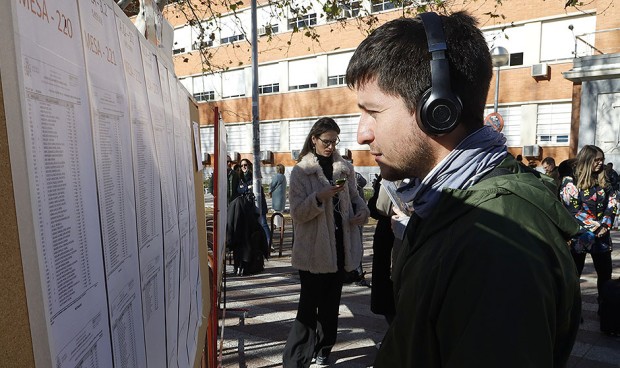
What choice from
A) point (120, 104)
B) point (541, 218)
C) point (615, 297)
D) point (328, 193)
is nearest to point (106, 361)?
point (120, 104)

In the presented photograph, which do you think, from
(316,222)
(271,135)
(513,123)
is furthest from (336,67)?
(316,222)

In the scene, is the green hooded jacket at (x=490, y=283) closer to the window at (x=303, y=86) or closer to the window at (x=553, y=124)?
the window at (x=553, y=124)

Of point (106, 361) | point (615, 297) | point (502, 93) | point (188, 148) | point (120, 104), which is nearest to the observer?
point (106, 361)

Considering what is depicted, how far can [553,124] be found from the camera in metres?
19.2

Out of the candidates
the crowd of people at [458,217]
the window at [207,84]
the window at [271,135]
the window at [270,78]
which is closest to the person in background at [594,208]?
the crowd of people at [458,217]

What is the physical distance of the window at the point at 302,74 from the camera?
83.3 ft

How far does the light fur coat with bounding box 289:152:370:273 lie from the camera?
11.9 feet

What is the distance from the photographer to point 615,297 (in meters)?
4.64

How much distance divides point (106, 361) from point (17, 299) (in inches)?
11.2

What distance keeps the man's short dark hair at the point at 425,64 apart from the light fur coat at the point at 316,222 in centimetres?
233

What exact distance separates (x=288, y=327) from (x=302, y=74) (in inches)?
876

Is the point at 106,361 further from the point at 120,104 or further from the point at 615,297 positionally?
the point at 615,297

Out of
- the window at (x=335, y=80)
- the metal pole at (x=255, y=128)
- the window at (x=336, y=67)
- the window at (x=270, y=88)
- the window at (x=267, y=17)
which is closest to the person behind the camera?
the window at (x=267, y=17)

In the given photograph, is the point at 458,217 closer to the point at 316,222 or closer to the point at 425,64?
the point at 425,64
